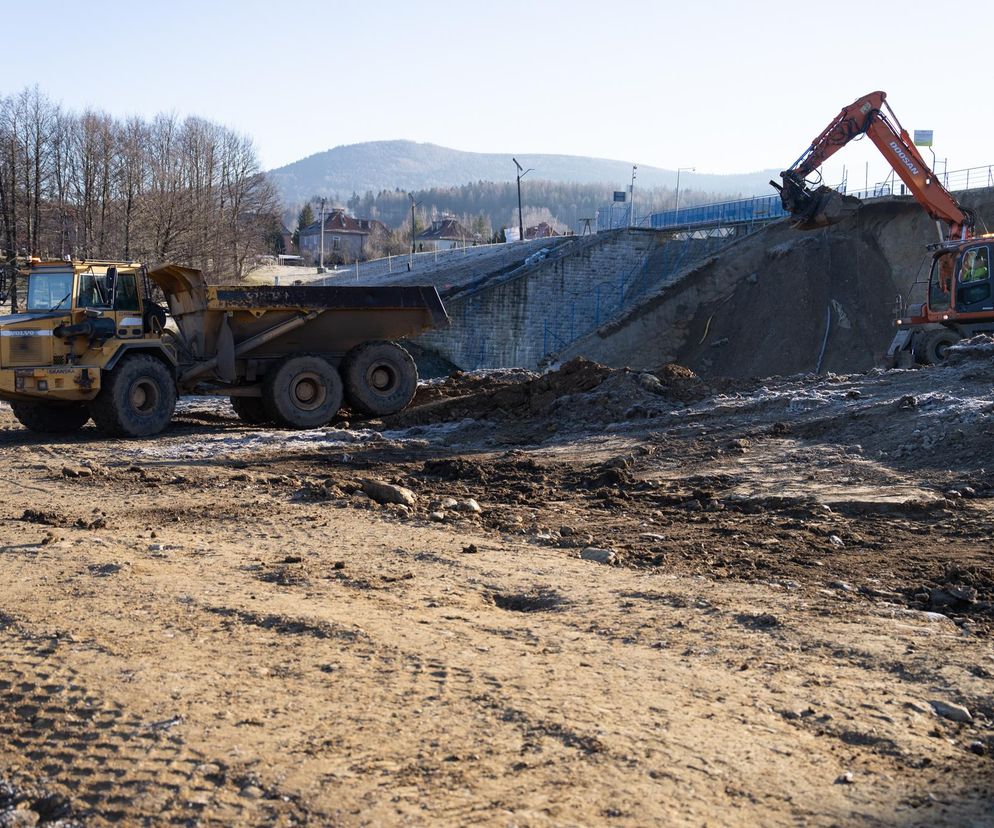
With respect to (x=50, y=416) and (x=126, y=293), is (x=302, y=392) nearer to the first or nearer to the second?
(x=126, y=293)

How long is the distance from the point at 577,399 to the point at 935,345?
7025 mm

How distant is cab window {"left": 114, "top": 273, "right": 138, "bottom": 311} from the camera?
50.6 feet

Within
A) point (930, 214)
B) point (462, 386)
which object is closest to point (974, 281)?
point (930, 214)

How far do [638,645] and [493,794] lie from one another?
2022 millimetres

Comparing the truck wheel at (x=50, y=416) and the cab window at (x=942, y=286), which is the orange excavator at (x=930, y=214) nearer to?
the cab window at (x=942, y=286)

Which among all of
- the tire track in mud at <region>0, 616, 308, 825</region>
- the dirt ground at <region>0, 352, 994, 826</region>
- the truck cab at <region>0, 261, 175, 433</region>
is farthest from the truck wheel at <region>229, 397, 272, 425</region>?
the tire track in mud at <region>0, 616, 308, 825</region>

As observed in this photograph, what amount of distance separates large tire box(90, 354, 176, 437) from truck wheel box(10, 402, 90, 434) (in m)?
0.98

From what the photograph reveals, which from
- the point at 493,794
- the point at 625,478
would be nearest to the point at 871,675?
the point at 493,794

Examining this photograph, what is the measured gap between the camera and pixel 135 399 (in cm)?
1552

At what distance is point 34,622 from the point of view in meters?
6.10

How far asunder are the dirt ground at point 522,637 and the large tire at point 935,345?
21.7ft

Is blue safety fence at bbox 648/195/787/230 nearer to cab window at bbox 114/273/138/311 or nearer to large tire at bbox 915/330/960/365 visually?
large tire at bbox 915/330/960/365

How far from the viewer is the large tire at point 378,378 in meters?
17.6

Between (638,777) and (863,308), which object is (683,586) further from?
(863,308)
